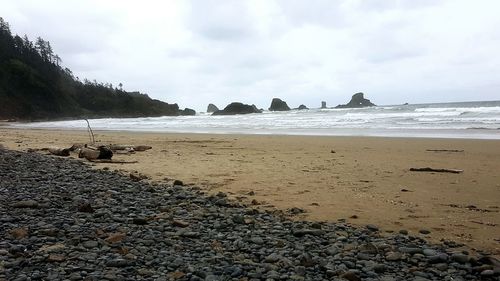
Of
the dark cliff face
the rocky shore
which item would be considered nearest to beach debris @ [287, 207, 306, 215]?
the rocky shore

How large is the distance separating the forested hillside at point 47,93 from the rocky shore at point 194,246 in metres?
79.3

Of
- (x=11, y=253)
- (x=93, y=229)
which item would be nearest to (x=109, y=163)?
(x=93, y=229)

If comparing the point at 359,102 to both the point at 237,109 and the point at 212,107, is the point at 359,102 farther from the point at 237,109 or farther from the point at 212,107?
the point at 212,107

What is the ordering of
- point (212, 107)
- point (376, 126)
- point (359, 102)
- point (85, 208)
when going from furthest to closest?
point (212, 107), point (359, 102), point (376, 126), point (85, 208)

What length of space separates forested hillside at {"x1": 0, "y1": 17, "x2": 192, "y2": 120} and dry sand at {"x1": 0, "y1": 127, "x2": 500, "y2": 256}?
76.0m

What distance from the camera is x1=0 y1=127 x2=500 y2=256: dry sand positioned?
5.05 m

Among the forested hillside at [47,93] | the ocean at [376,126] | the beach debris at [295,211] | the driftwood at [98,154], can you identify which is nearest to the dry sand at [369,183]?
the beach debris at [295,211]

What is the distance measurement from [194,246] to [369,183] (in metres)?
4.73

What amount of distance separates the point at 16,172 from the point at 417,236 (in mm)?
7583

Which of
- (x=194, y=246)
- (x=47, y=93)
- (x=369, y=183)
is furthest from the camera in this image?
(x=47, y=93)

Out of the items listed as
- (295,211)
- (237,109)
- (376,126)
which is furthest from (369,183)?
(237,109)

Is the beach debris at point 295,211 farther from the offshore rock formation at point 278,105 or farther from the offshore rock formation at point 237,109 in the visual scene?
the offshore rock formation at point 278,105

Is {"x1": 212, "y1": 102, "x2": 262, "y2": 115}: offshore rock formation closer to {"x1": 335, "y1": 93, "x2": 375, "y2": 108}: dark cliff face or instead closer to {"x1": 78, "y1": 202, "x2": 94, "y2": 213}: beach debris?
{"x1": 335, "y1": 93, "x2": 375, "y2": 108}: dark cliff face

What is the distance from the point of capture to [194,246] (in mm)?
3932
